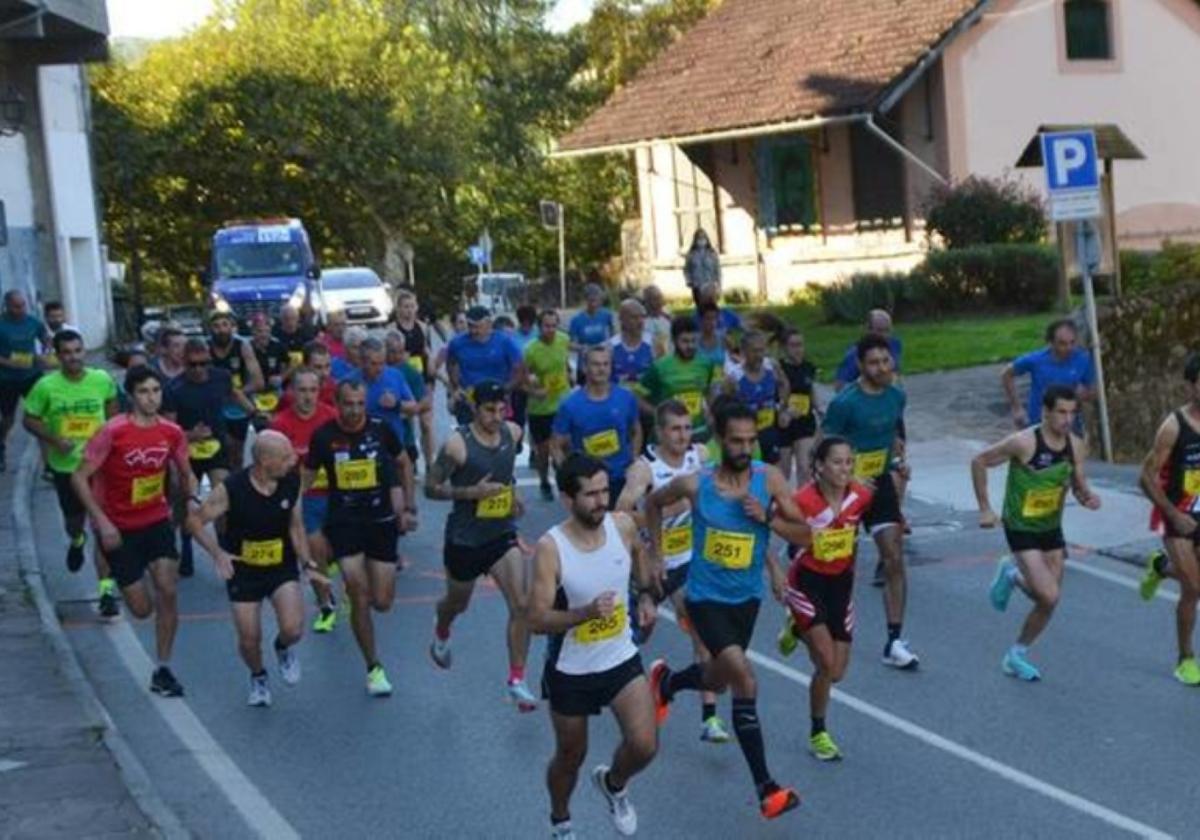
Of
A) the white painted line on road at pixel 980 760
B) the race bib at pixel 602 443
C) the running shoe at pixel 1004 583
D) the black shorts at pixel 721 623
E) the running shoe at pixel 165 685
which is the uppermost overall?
the race bib at pixel 602 443

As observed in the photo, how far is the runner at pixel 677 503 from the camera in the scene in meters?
10.4

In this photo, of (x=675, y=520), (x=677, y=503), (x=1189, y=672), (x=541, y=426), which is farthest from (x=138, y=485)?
(x=541, y=426)

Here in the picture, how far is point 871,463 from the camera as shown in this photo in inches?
508

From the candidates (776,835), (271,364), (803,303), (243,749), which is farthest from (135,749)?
(803,303)

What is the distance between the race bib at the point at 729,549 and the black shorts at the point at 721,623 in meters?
0.18

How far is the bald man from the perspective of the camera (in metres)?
11.1

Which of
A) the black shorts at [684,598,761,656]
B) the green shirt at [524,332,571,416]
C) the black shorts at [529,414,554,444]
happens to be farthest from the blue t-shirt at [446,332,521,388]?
the black shorts at [684,598,761,656]

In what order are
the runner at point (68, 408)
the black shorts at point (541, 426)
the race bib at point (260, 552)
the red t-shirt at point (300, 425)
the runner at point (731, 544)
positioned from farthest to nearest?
the black shorts at point (541, 426) → the runner at point (68, 408) → the red t-shirt at point (300, 425) → the race bib at point (260, 552) → the runner at point (731, 544)

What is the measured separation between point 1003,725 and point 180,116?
162 feet

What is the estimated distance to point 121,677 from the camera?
40.2 feet

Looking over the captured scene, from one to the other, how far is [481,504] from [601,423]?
1.98 metres

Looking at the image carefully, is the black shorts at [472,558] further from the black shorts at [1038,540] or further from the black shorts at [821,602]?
the black shorts at [1038,540]

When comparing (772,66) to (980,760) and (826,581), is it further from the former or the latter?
(980,760)

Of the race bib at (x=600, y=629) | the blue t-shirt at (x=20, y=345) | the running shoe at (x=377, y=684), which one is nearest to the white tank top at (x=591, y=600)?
the race bib at (x=600, y=629)
